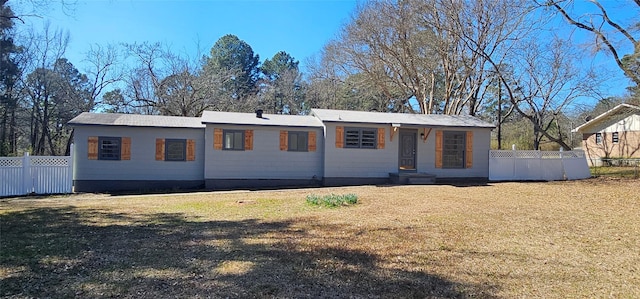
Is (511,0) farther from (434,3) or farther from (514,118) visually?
(514,118)

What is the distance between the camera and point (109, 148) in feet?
41.1

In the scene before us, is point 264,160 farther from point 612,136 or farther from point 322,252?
point 612,136

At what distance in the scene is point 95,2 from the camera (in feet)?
25.6

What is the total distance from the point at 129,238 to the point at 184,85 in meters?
18.4

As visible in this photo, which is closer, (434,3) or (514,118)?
(434,3)

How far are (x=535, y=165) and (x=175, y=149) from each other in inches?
573

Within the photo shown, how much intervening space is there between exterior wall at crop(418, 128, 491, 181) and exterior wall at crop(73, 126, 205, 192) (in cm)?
856

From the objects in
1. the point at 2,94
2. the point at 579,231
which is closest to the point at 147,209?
the point at 579,231

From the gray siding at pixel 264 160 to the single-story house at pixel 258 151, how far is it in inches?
1.4

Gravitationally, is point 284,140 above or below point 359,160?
above

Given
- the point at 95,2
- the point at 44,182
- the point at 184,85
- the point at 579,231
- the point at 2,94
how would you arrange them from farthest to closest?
1. the point at 184,85
2. the point at 2,94
3. the point at 44,182
4. the point at 95,2
5. the point at 579,231

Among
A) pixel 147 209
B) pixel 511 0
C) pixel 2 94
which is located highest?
pixel 511 0

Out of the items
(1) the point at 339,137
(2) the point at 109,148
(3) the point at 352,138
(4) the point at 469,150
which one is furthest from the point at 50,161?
(4) the point at 469,150

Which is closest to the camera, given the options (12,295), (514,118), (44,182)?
(12,295)
